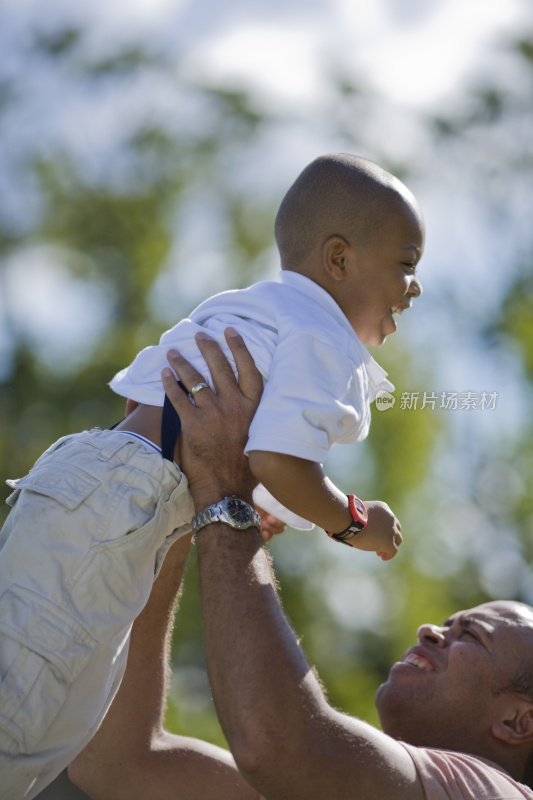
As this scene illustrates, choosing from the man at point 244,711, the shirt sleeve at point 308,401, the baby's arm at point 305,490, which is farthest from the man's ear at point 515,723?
the shirt sleeve at point 308,401

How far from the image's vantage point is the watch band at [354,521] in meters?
2.76

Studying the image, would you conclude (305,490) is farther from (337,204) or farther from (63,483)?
(337,204)

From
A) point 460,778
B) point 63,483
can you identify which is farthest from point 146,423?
point 460,778

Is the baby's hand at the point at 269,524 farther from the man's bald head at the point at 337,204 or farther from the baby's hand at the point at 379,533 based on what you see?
the man's bald head at the point at 337,204

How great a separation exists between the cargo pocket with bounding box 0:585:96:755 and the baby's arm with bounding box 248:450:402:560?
0.56 m

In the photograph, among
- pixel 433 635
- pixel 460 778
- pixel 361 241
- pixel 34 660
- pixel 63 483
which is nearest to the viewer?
pixel 34 660

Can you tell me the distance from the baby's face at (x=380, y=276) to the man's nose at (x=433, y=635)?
56.4 inches

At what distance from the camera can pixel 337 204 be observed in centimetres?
298

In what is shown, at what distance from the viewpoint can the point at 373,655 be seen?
1636cm

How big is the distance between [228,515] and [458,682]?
1.47 metres

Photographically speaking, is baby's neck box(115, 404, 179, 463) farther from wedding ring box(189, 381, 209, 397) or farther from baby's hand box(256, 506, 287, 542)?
baby's hand box(256, 506, 287, 542)

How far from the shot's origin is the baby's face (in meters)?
2.96

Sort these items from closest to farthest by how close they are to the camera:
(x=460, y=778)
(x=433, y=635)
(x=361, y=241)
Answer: (x=361, y=241), (x=460, y=778), (x=433, y=635)

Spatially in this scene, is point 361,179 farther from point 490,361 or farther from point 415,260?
point 490,361
